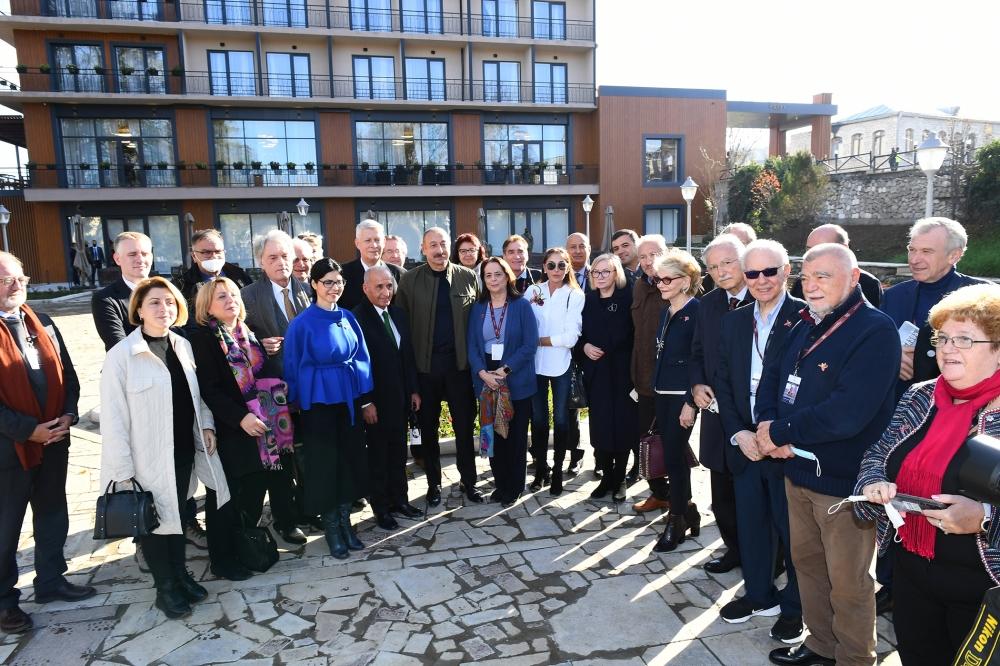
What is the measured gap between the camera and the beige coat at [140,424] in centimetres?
355

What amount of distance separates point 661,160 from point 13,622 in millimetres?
30542

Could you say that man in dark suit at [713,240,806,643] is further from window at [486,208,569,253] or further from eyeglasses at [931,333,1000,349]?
window at [486,208,569,253]

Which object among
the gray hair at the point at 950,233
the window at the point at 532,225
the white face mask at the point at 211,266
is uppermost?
the window at the point at 532,225

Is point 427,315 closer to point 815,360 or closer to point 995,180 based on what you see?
point 815,360

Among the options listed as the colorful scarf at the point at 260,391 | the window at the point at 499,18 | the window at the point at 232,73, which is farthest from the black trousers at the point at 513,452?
the window at the point at 499,18

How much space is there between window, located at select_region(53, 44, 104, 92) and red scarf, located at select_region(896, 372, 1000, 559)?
3006 cm

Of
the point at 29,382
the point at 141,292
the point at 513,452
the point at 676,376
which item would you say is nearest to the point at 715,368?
the point at 676,376

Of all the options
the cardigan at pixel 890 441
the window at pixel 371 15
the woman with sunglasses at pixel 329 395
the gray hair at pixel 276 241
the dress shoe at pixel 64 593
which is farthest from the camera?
the window at pixel 371 15

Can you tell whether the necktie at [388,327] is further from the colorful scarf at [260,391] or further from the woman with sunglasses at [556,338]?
the woman with sunglasses at [556,338]

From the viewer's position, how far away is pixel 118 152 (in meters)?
25.3

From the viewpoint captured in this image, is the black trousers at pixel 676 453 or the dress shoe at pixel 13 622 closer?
the dress shoe at pixel 13 622

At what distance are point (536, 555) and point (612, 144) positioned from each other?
27471mm

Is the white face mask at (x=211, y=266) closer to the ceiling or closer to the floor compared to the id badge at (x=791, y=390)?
closer to the ceiling

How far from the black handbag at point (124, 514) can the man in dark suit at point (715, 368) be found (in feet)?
11.1
